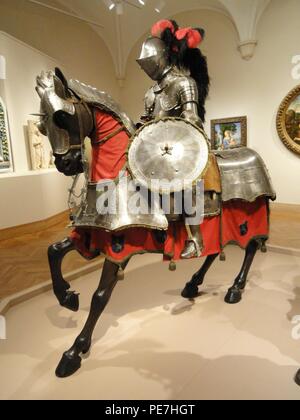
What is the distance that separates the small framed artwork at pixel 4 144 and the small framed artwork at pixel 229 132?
4.20m

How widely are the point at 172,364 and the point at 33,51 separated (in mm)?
5940

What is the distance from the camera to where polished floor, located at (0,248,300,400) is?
188cm

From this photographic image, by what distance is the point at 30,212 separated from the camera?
5730 mm

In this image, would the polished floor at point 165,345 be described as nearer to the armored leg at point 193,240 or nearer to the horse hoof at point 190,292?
the horse hoof at point 190,292

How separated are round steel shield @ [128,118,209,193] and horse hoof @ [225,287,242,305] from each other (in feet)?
4.96

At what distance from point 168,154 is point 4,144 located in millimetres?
4292

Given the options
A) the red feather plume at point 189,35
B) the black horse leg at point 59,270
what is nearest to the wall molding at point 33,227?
the black horse leg at point 59,270

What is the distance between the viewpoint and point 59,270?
2340 millimetres

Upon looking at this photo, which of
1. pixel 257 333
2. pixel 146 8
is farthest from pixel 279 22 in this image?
pixel 257 333

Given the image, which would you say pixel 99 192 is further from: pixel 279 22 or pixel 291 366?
pixel 279 22

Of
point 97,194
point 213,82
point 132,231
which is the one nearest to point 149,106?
point 97,194

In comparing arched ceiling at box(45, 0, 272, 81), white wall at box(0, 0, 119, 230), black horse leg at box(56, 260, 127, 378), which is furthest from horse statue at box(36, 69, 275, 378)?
arched ceiling at box(45, 0, 272, 81)

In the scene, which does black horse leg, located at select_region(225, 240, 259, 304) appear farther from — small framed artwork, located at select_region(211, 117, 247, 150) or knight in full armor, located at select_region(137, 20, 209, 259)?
small framed artwork, located at select_region(211, 117, 247, 150)

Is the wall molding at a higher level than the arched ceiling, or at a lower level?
lower
